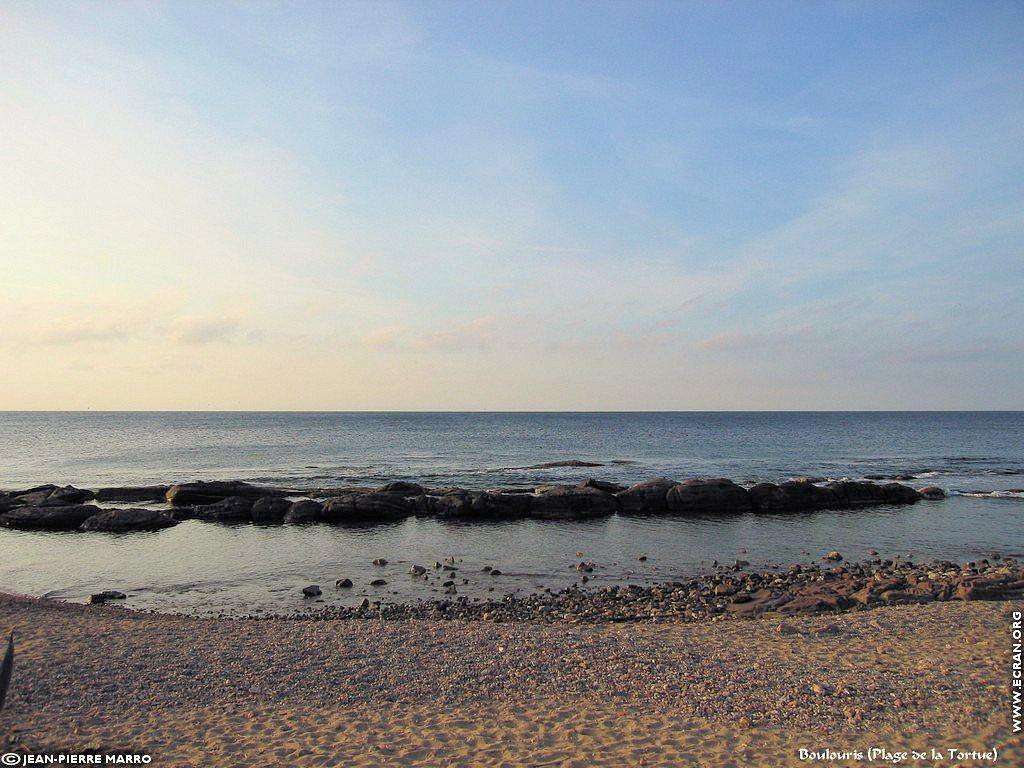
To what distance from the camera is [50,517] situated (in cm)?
3133

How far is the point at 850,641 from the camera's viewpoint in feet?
44.1

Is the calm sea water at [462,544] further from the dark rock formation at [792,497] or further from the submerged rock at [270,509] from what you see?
the dark rock formation at [792,497]

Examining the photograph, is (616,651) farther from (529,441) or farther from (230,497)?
(529,441)

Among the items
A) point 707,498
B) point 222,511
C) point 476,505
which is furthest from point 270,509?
point 707,498

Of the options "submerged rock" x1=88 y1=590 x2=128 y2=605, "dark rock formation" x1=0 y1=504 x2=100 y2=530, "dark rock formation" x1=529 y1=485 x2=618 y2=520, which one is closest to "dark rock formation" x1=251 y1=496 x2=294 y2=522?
"dark rock formation" x1=0 y1=504 x2=100 y2=530

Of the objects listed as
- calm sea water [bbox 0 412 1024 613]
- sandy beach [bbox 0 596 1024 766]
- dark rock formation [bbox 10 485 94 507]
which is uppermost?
sandy beach [bbox 0 596 1024 766]

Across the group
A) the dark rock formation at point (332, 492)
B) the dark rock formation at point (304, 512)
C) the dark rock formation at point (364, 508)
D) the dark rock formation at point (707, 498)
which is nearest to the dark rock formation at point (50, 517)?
the dark rock formation at point (304, 512)

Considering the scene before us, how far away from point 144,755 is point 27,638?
25.5 ft

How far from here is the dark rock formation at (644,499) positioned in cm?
3553

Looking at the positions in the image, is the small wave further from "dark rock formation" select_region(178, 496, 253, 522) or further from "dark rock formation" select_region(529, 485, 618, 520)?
"dark rock formation" select_region(178, 496, 253, 522)

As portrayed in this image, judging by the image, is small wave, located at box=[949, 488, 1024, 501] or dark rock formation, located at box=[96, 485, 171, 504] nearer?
dark rock formation, located at box=[96, 485, 171, 504]

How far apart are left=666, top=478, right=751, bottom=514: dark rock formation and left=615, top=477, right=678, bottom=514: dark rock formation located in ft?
1.08

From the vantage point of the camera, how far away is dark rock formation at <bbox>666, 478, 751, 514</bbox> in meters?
35.5

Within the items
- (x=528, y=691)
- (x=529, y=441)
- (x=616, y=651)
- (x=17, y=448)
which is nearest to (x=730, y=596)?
(x=616, y=651)
